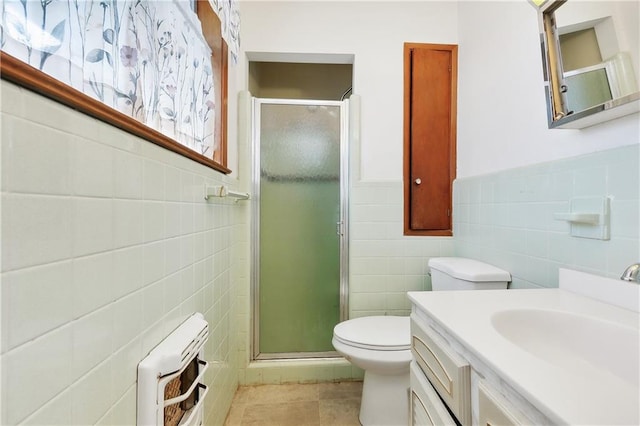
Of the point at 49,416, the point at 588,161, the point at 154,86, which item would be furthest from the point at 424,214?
the point at 49,416

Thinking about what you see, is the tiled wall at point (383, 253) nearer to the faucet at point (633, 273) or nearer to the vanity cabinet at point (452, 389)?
the vanity cabinet at point (452, 389)

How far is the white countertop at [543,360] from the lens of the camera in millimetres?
381

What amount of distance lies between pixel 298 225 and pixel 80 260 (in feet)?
→ 4.73

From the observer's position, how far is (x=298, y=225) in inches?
75.7

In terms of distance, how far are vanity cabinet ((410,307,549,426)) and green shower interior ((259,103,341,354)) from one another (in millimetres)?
1065

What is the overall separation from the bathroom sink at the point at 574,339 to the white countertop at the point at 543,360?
2 cm

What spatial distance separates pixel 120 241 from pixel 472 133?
1.78 m

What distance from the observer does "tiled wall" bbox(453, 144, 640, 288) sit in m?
0.79

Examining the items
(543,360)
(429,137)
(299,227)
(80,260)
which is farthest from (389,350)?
(429,137)

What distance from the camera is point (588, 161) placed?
2.97 feet

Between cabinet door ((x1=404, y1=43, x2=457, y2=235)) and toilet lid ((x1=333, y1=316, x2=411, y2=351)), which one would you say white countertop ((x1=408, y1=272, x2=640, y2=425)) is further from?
cabinet door ((x1=404, y1=43, x2=457, y2=235))

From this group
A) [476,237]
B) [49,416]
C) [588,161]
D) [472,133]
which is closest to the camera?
[49,416]

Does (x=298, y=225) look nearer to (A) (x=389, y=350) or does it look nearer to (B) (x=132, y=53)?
(A) (x=389, y=350)

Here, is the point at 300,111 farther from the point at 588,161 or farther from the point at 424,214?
the point at 588,161
